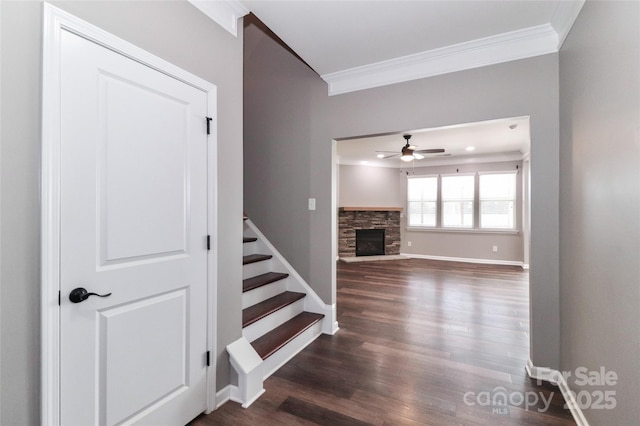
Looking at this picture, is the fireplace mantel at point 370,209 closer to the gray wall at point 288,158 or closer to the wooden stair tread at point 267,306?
the gray wall at point 288,158

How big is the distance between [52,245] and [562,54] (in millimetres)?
3235

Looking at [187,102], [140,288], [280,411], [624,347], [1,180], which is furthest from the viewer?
[280,411]

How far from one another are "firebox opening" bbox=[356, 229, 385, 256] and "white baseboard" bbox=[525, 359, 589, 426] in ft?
18.7

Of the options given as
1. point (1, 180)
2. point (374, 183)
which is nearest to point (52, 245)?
point (1, 180)

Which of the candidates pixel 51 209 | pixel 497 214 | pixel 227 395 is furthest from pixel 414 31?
pixel 497 214

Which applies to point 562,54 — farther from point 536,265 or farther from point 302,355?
point 302,355

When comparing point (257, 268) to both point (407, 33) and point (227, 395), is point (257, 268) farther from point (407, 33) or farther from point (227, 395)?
point (407, 33)

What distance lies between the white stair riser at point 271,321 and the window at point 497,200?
6.01 m

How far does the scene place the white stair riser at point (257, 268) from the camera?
313cm

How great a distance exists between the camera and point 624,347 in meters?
1.31

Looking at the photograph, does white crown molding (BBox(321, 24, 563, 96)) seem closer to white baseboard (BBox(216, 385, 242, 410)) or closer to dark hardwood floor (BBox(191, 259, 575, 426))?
dark hardwood floor (BBox(191, 259, 575, 426))

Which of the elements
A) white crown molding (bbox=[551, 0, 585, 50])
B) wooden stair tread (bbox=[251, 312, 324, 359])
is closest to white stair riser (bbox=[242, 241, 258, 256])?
wooden stair tread (bbox=[251, 312, 324, 359])

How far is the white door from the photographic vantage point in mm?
1284

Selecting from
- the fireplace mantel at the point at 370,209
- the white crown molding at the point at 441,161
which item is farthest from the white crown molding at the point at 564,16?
the fireplace mantel at the point at 370,209
